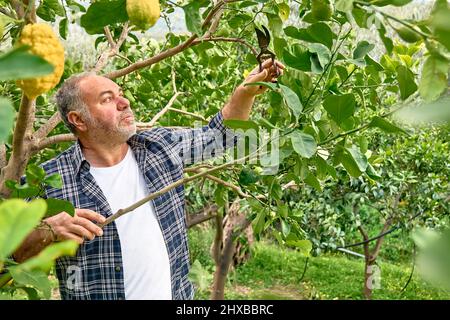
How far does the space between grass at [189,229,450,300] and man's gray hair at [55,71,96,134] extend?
3741 millimetres

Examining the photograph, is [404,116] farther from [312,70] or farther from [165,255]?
[165,255]

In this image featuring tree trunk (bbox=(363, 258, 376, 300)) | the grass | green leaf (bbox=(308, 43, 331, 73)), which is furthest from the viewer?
the grass

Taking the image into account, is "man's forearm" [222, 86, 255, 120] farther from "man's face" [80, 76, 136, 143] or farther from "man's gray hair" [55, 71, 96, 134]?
"man's gray hair" [55, 71, 96, 134]

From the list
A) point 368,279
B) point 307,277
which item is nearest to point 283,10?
point 368,279

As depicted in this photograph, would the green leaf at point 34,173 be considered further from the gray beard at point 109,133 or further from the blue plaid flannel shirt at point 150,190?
the gray beard at point 109,133

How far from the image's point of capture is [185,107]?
247 cm

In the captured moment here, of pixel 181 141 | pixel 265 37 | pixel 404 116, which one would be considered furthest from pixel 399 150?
pixel 404 116

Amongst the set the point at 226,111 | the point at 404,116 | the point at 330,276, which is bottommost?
the point at 330,276

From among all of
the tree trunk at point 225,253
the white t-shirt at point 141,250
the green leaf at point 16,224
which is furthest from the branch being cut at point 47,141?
the tree trunk at point 225,253

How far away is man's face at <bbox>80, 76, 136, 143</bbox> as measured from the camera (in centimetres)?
162

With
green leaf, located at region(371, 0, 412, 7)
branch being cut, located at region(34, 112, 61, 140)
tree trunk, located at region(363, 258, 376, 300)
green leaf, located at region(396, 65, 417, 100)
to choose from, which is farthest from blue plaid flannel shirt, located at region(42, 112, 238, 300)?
tree trunk, located at region(363, 258, 376, 300)

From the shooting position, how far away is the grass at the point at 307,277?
5633 mm

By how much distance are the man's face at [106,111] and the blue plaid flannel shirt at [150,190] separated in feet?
0.22

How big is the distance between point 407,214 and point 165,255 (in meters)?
2.23
